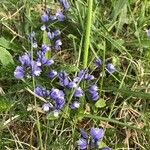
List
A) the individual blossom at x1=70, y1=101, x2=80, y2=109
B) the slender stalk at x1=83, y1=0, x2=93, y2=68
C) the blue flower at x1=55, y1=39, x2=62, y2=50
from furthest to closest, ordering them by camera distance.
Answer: the blue flower at x1=55, y1=39, x2=62, y2=50, the individual blossom at x1=70, y1=101, x2=80, y2=109, the slender stalk at x1=83, y1=0, x2=93, y2=68

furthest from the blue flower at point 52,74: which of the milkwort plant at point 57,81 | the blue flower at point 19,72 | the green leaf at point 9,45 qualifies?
the green leaf at point 9,45

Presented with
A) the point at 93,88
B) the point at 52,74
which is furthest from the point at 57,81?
the point at 93,88

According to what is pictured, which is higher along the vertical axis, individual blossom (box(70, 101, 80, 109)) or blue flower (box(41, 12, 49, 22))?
blue flower (box(41, 12, 49, 22))

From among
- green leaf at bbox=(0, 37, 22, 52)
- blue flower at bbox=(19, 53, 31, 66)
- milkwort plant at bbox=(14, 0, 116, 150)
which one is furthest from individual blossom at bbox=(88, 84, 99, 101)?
green leaf at bbox=(0, 37, 22, 52)

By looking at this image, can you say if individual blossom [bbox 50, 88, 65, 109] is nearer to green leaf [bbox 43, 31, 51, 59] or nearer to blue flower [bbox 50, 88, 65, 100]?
blue flower [bbox 50, 88, 65, 100]

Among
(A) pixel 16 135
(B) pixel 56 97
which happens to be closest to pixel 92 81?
(B) pixel 56 97

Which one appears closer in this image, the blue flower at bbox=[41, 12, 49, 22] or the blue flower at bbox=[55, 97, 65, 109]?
the blue flower at bbox=[55, 97, 65, 109]
